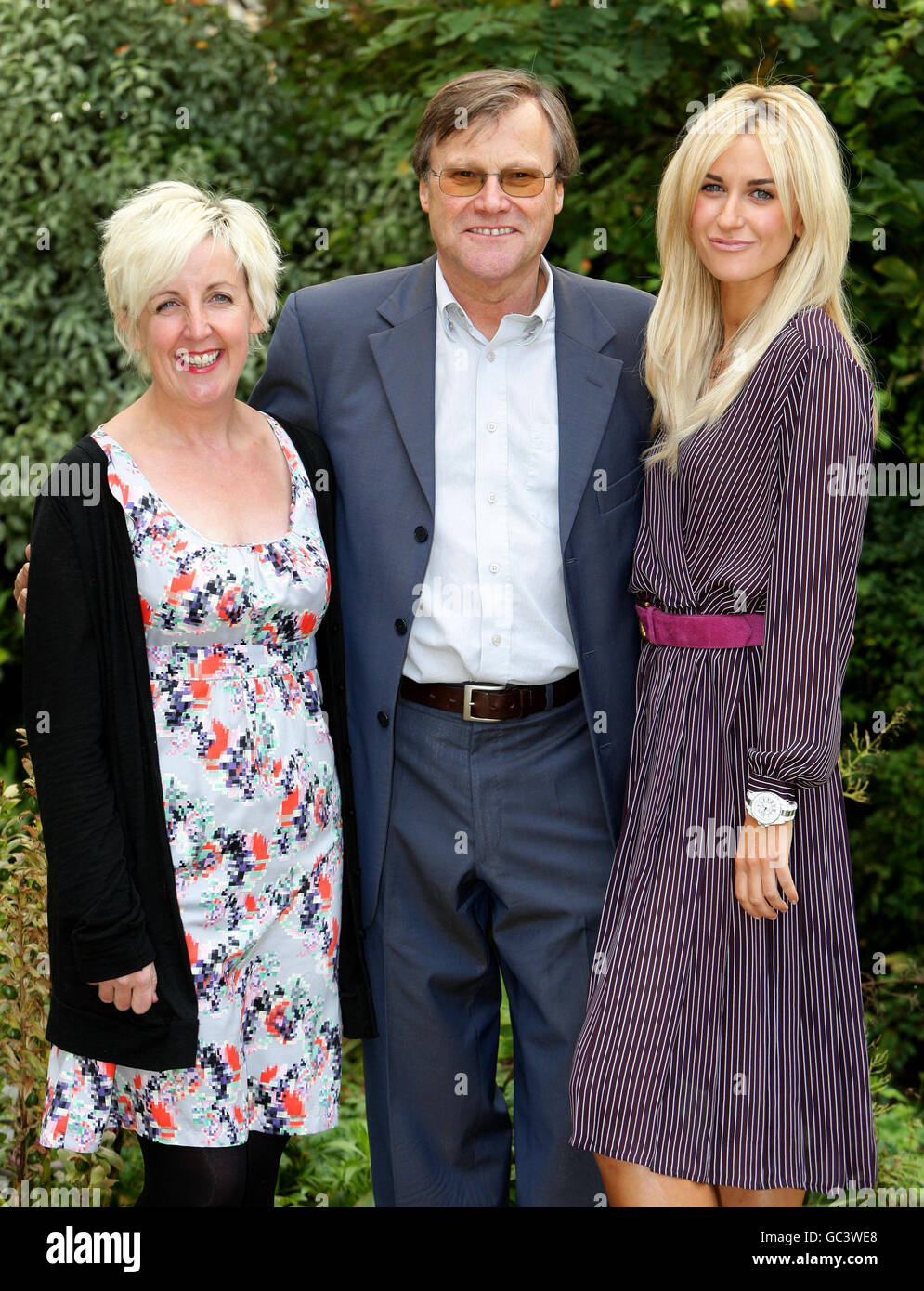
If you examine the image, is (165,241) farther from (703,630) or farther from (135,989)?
(135,989)

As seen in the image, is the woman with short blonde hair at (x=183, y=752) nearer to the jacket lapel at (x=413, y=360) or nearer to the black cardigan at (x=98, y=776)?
the black cardigan at (x=98, y=776)

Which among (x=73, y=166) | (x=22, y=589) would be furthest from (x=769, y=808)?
(x=73, y=166)

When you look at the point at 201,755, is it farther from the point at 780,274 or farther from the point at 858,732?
the point at 858,732

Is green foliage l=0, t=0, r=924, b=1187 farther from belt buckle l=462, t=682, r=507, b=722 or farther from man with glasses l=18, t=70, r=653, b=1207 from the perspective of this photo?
belt buckle l=462, t=682, r=507, b=722

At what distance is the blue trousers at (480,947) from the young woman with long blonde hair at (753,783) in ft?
0.89

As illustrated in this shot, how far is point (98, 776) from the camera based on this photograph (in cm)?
237

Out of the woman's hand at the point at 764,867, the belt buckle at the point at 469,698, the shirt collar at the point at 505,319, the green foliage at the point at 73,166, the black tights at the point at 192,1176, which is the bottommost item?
the black tights at the point at 192,1176

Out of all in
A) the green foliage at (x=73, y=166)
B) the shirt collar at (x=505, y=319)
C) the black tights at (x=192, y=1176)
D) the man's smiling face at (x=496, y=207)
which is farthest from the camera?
the green foliage at (x=73, y=166)

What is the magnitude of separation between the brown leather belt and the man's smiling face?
0.77 metres

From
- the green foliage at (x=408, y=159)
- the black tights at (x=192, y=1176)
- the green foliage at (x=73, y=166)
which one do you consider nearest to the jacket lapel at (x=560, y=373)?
the black tights at (x=192, y=1176)

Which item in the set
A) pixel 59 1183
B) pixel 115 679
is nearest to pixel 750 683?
A: pixel 115 679

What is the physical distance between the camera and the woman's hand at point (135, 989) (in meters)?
2.39

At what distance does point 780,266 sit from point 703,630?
2.15 feet

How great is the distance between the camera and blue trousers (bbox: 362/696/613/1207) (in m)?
2.78
